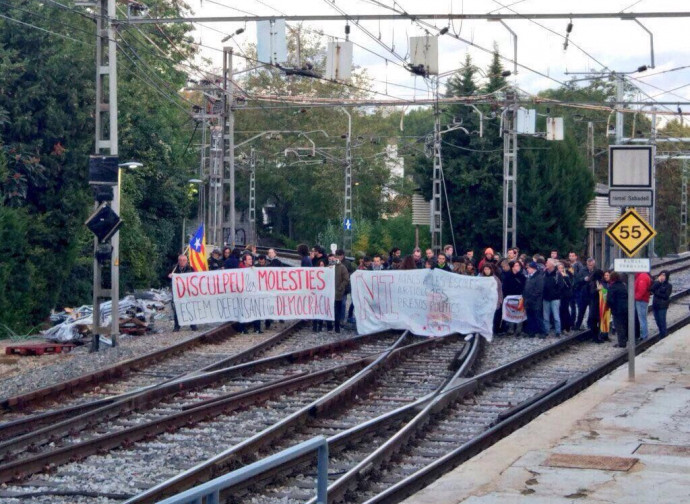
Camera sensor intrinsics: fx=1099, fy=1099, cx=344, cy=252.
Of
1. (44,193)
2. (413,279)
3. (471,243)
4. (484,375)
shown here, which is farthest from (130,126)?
(484,375)

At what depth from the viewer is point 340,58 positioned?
79.2 ft

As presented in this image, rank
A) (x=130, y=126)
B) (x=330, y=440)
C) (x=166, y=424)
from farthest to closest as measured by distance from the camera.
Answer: (x=130, y=126) < (x=166, y=424) < (x=330, y=440)

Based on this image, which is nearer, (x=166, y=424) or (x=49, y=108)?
(x=166, y=424)

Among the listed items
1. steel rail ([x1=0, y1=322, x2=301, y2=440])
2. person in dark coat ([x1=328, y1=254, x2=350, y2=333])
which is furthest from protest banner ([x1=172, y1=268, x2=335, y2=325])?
steel rail ([x1=0, y1=322, x2=301, y2=440])

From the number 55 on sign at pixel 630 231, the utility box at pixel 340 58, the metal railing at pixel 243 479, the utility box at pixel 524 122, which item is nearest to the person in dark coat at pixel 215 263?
the utility box at pixel 340 58

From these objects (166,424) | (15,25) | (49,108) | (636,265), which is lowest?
(166,424)

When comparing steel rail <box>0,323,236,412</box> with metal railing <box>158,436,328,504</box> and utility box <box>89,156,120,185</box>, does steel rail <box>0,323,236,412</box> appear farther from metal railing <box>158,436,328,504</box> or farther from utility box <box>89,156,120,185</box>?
metal railing <box>158,436,328,504</box>

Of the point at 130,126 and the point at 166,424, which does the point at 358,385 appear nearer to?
the point at 166,424

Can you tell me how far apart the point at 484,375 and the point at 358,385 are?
2.22 m

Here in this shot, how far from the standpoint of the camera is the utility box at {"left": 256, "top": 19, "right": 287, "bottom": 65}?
71.2ft

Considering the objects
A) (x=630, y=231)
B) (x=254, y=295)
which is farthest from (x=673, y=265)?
(x=630, y=231)

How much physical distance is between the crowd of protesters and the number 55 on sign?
5.71 metres

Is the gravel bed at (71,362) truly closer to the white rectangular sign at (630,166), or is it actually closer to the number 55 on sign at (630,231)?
the number 55 on sign at (630,231)

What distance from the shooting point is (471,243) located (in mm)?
55219
